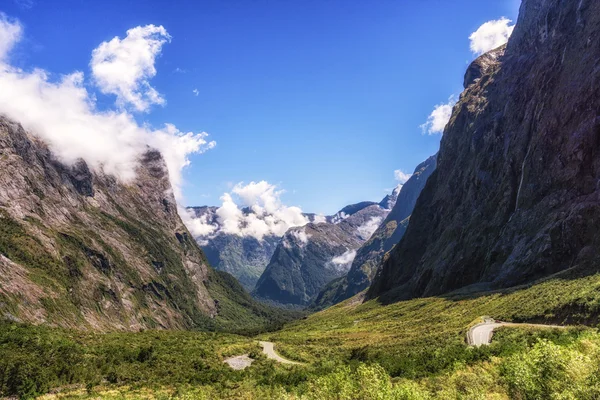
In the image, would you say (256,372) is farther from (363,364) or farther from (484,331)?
(484,331)

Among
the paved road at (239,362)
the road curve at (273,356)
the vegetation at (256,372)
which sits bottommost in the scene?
the road curve at (273,356)

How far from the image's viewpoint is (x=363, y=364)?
1608 inches

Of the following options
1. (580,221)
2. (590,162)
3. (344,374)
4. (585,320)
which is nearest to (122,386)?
(344,374)

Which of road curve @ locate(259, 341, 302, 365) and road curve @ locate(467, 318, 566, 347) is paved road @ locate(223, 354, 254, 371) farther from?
road curve @ locate(467, 318, 566, 347)

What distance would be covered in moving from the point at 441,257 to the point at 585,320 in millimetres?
131353

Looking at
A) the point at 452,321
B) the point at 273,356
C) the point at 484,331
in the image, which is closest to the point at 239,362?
the point at 273,356

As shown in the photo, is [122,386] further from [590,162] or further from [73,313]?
[73,313]

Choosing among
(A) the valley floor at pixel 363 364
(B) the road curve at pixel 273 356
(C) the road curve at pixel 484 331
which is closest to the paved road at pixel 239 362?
(A) the valley floor at pixel 363 364

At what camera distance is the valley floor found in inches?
1235

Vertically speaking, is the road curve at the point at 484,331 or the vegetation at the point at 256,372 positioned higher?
the vegetation at the point at 256,372

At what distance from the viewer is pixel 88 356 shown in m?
72.4

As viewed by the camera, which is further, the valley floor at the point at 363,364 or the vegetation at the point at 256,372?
the valley floor at the point at 363,364

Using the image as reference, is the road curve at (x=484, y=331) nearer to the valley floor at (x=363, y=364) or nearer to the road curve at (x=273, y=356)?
the valley floor at (x=363, y=364)

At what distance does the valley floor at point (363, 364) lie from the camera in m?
31.4
